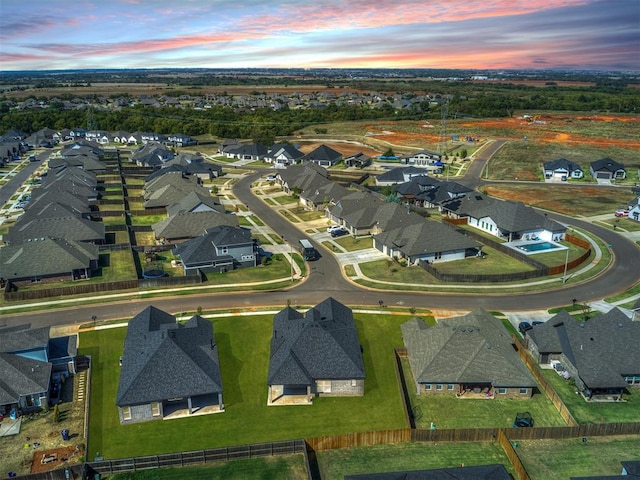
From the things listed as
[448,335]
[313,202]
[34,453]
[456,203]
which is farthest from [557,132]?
[34,453]

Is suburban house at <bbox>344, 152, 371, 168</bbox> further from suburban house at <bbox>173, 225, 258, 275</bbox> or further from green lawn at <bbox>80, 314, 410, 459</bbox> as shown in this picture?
green lawn at <bbox>80, 314, 410, 459</bbox>

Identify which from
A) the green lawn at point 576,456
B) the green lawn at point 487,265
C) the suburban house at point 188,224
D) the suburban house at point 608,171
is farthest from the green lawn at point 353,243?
the suburban house at point 608,171

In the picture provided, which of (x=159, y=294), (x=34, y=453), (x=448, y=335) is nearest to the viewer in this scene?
(x=34, y=453)

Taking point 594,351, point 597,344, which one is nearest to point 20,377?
point 594,351

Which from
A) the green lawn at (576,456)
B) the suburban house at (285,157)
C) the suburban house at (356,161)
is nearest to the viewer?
the green lawn at (576,456)

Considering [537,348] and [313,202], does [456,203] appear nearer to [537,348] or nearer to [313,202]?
[313,202]

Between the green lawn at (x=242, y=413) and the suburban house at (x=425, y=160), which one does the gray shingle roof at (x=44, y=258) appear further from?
the suburban house at (x=425, y=160)

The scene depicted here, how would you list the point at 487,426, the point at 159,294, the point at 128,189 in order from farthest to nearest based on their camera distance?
the point at 128,189 → the point at 159,294 → the point at 487,426
